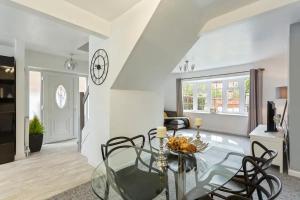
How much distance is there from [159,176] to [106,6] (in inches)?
87.9

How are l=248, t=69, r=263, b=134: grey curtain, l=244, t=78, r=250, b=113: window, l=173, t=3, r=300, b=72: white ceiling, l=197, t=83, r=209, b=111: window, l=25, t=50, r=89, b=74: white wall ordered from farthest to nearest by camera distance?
1. l=197, t=83, r=209, b=111: window
2. l=244, t=78, r=250, b=113: window
3. l=248, t=69, r=263, b=134: grey curtain
4. l=25, t=50, r=89, b=74: white wall
5. l=173, t=3, r=300, b=72: white ceiling

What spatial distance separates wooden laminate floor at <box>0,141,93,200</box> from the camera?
2354 millimetres

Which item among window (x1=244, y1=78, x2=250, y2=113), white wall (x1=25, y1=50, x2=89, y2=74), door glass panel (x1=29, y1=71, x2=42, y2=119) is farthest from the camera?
window (x1=244, y1=78, x2=250, y2=113)

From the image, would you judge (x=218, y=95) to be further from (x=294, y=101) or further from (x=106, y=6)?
(x=106, y=6)

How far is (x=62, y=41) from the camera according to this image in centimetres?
362

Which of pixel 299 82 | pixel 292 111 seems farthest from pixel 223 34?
pixel 292 111

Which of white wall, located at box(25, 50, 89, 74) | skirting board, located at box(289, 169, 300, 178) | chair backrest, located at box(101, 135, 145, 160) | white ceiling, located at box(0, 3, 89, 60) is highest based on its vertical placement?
white ceiling, located at box(0, 3, 89, 60)

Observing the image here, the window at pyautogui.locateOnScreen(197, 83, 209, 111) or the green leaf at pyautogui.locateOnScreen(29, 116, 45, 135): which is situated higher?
the window at pyautogui.locateOnScreen(197, 83, 209, 111)

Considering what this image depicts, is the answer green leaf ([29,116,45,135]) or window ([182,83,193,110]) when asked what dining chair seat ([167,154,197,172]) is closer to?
green leaf ([29,116,45,135])

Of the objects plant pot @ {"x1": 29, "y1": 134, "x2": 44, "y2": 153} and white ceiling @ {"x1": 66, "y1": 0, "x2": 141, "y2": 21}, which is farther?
plant pot @ {"x1": 29, "y1": 134, "x2": 44, "y2": 153}

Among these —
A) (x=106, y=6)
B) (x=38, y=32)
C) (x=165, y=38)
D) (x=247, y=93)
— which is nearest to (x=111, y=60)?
(x=106, y=6)

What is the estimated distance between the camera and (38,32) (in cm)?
316

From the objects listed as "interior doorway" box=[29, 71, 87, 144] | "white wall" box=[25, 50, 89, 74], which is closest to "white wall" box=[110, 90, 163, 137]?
"interior doorway" box=[29, 71, 87, 144]

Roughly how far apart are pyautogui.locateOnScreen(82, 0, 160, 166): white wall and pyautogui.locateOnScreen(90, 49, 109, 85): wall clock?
0.31ft
